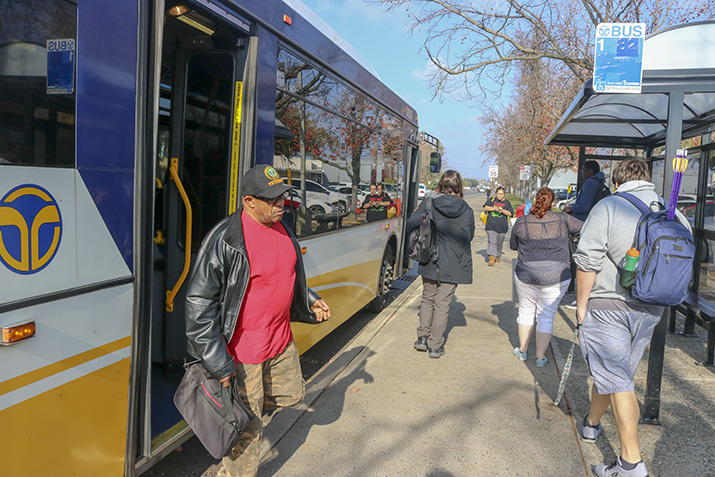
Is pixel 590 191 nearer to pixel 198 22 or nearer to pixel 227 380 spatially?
pixel 198 22

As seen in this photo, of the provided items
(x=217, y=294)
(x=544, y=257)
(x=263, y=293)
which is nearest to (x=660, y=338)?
(x=544, y=257)

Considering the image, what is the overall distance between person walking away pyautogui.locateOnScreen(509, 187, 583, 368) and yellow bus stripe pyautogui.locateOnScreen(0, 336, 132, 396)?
387 cm

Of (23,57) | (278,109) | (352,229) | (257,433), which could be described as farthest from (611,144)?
(23,57)

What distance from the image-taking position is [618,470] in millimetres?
3289

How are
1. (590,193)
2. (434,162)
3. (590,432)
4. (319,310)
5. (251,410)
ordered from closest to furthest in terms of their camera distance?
(251,410), (319,310), (590,432), (590,193), (434,162)

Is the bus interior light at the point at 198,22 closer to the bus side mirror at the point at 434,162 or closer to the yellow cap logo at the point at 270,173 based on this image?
the yellow cap logo at the point at 270,173

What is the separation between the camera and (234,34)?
3551 mm

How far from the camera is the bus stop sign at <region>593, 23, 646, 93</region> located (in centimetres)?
395

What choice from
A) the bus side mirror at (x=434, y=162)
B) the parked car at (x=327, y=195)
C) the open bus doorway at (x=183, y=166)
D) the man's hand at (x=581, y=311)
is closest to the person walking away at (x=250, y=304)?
the open bus doorway at (x=183, y=166)

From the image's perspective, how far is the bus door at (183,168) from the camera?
3.97 m

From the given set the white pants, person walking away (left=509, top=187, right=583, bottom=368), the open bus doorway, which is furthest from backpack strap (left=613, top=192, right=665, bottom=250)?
the open bus doorway

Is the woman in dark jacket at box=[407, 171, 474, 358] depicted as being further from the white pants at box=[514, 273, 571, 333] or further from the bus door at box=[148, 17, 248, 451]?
the bus door at box=[148, 17, 248, 451]

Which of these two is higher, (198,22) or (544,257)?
(198,22)

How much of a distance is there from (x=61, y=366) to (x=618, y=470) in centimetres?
311
